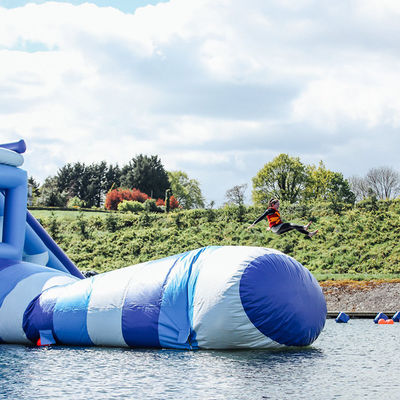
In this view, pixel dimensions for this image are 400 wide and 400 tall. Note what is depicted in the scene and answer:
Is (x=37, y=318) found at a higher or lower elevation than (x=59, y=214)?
lower

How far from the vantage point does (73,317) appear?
8.53 m

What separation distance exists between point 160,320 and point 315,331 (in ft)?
6.59

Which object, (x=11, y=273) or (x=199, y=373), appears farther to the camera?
(x=11, y=273)

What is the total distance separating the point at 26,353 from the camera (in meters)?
8.08

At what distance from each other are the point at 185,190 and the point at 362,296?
55089 millimetres

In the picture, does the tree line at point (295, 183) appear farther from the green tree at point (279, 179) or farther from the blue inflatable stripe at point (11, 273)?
the blue inflatable stripe at point (11, 273)

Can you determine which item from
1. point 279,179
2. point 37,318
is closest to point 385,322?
point 37,318

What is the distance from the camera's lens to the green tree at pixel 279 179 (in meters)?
43.1

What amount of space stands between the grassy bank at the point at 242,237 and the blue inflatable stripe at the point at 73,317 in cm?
1573

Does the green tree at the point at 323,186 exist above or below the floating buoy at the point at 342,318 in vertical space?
above

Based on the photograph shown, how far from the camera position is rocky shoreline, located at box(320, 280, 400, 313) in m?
17.9

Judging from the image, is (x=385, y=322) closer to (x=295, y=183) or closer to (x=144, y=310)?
(x=144, y=310)

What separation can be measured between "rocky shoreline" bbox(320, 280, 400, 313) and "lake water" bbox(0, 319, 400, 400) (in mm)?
9338

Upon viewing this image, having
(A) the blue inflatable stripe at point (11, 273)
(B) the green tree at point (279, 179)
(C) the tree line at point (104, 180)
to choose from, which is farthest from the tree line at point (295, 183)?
(A) the blue inflatable stripe at point (11, 273)
